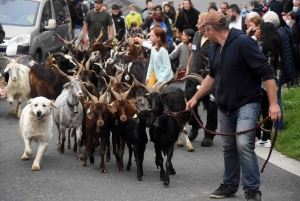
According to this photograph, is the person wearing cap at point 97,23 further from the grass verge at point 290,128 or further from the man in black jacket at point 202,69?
the man in black jacket at point 202,69

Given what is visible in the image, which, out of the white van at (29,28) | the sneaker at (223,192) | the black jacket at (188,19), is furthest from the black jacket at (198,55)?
the black jacket at (188,19)

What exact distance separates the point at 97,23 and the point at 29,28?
5.20 feet

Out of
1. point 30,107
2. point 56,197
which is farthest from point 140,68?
point 56,197

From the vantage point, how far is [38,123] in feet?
35.5

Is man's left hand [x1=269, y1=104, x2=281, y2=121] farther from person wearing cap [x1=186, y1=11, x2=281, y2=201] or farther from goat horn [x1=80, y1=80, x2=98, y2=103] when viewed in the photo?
goat horn [x1=80, y1=80, x2=98, y2=103]

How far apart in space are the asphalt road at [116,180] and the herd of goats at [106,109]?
0.65 ft

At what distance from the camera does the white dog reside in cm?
1069

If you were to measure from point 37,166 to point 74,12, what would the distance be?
594 inches

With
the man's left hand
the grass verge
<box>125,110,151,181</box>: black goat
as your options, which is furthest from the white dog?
the man's left hand

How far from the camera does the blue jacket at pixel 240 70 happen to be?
312 inches

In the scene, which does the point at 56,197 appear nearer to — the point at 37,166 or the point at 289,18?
the point at 37,166

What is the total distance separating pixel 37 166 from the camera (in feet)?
33.8

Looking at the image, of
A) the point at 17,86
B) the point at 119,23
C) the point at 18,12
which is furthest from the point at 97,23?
the point at 17,86

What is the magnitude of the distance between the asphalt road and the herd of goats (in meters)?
0.20
